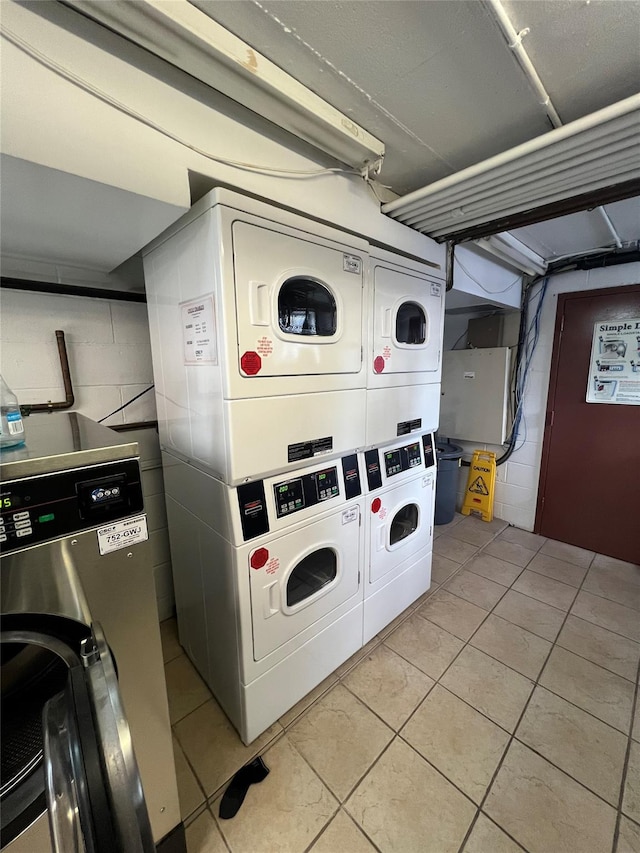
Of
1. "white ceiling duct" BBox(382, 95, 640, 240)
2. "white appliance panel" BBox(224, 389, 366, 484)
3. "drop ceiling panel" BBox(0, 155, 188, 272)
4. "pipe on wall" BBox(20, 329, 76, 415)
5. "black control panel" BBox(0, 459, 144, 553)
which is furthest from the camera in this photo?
"pipe on wall" BBox(20, 329, 76, 415)

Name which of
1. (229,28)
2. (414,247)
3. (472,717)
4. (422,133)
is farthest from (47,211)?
Result: (472,717)

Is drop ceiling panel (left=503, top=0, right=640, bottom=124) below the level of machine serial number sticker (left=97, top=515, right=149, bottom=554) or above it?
above

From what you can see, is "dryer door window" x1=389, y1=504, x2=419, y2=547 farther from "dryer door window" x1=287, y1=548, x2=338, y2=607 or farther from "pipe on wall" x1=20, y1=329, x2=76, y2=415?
"pipe on wall" x1=20, y1=329, x2=76, y2=415

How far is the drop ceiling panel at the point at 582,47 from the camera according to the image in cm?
86

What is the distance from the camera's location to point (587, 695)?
1.66 meters

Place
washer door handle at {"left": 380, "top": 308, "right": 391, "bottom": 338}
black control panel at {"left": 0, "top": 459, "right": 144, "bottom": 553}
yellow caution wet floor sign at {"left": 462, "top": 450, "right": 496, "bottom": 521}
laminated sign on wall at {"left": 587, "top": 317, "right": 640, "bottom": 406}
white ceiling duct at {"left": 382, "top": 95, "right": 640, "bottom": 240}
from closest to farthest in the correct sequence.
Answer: black control panel at {"left": 0, "top": 459, "right": 144, "bottom": 553}, white ceiling duct at {"left": 382, "top": 95, "right": 640, "bottom": 240}, washer door handle at {"left": 380, "top": 308, "right": 391, "bottom": 338}, laminated sign on wall at {"left": 587, "top": 317, "right": 640, "bottom": 406}, yellow caution wet floor sign at {"left": 462, "top": 450, "right": 496, "bottom": 521}

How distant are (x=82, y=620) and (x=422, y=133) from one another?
187cm

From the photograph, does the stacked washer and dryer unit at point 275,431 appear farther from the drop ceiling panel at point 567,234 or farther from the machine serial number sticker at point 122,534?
the drop ceiling panel at point 567,234

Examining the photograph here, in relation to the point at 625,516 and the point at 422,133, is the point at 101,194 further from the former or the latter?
the point at 625,516

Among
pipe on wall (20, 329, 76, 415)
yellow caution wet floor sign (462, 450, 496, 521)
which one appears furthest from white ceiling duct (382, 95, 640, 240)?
yellow caution wet floor sign (462, 450, 496, 521)

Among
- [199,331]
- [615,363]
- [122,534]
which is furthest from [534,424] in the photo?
[122,534]

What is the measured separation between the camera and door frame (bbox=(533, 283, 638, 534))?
2.78 m

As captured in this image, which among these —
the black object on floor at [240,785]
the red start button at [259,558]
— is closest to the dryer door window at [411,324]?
the red start button at [259,558]

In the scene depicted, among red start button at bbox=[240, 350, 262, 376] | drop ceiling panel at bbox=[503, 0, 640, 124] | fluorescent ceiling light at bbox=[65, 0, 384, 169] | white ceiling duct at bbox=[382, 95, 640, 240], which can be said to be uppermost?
drop ceiling panel at bbox=[503, 0, 640, 124]
